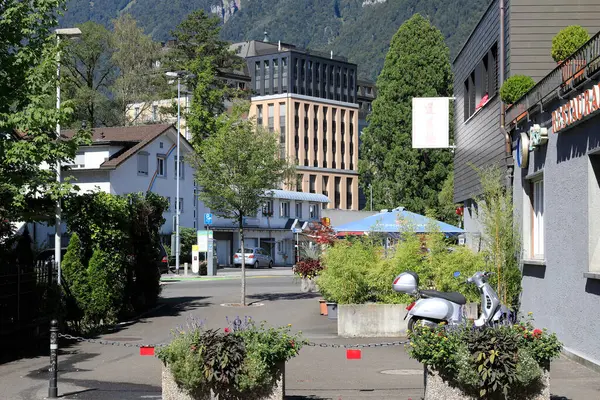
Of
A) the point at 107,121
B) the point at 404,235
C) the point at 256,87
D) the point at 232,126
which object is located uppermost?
the point at 256,87

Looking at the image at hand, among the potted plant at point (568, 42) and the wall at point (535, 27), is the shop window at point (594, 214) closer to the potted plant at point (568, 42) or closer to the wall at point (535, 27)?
the potted plant at point (568, 42)

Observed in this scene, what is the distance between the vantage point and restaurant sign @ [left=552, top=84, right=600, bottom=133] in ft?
43.0

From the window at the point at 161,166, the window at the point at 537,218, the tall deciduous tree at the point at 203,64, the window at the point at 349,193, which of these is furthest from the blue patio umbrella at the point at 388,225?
the window at the point at 349,193

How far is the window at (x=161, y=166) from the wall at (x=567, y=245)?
48920mm

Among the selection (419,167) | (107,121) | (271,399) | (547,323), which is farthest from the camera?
(107,121)

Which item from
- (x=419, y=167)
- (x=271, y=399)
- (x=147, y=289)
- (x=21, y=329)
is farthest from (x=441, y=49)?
(x=271, y=399)

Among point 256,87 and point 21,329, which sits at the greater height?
point 256,87

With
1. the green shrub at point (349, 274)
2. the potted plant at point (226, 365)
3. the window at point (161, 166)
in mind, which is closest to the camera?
the potted plant at point (226, 365)

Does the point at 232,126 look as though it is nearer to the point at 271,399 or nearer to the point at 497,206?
the point at 497,206

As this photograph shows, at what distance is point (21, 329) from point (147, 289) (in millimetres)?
9330

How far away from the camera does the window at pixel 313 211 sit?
310 feet

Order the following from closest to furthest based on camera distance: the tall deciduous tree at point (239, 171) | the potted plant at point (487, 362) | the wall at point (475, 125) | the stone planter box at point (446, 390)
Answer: the potted plant at point (487, 362) → the stone planter box at point (446, 390) → the wall at point (475, 125) → the tall deciduous tree at point (239, 171)

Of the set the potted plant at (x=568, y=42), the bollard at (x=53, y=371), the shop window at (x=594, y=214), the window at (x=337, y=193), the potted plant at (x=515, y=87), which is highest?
the window at (x=337, y=193)

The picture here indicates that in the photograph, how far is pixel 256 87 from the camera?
119m
